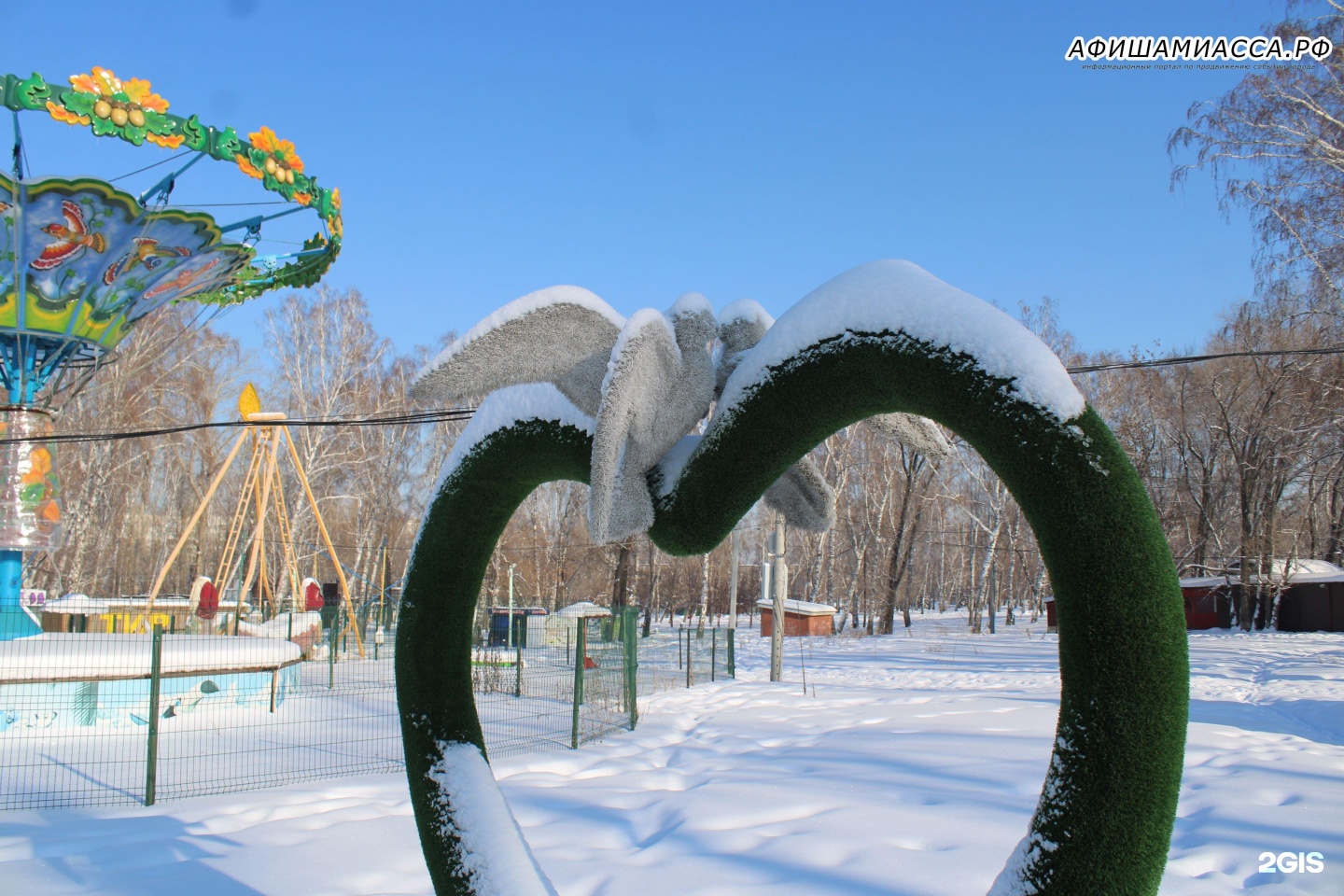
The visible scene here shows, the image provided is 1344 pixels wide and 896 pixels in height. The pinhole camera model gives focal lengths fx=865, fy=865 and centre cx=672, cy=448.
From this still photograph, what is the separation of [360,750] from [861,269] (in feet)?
28.9

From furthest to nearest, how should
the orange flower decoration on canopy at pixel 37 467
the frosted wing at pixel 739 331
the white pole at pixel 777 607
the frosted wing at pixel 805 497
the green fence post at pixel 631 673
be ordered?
the white pole at pixel 777 607 < the orange flower decoration on canopy at pixel 37 467 < the green fence post at pixel 631 673 < the frosted wing at pixel 805 497 < the frosted wing at pixel 739 331

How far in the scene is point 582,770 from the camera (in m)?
8.21

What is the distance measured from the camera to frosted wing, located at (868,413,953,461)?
290 centimetres

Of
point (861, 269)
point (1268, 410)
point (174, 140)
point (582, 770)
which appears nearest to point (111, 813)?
point (582, 770)

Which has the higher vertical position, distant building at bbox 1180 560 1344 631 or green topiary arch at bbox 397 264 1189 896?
green topiary arch at bbox 397 264 1189 896

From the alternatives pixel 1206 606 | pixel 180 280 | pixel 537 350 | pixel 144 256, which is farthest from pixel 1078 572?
pixel 1206 606

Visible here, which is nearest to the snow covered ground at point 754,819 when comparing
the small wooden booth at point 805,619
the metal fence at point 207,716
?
the metal fence at point 207,716

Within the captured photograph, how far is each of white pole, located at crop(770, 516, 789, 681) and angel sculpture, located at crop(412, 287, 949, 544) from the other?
12.9 metres

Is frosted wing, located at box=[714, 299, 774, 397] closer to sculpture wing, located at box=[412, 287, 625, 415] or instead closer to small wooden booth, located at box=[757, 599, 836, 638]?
sculpture wing, located at box=[412, 287, 625, 415]

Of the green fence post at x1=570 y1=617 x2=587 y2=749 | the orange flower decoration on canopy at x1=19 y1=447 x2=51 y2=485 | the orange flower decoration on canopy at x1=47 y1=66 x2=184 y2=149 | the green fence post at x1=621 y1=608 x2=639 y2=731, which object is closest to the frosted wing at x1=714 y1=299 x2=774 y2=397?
the green fence post at x1=570 y1=617 x2=587 y2=749

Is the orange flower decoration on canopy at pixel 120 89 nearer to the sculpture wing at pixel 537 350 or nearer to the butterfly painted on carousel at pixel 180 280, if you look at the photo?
the butterfly painted on carousel at pixel 180 280

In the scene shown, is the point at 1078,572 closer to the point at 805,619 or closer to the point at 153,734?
the point at 153,734

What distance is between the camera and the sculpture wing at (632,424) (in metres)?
2.85

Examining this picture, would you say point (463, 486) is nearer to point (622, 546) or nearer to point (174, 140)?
point (174, 140)
